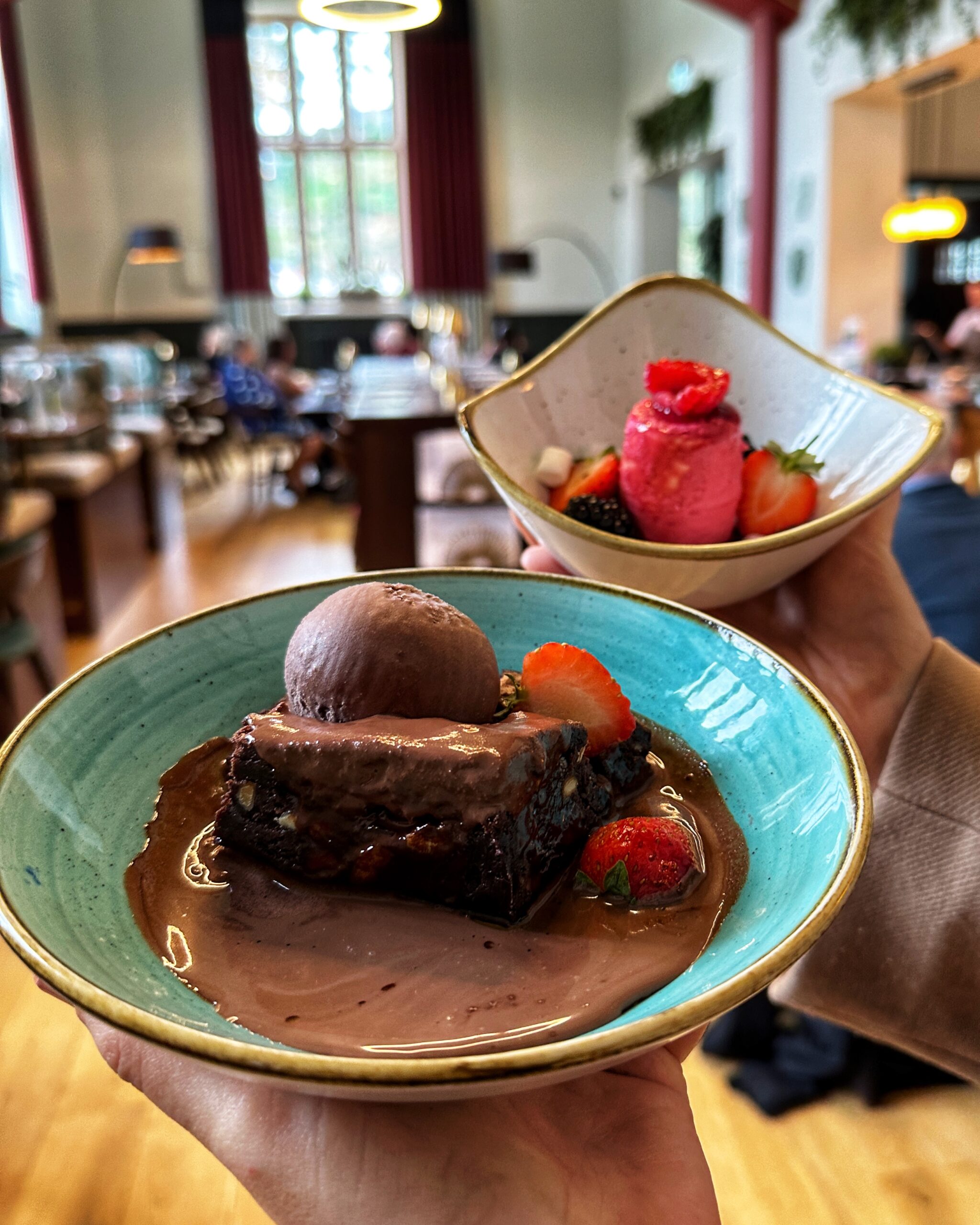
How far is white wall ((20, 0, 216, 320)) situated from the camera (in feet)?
36.4

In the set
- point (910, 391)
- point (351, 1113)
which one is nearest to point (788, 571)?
point (351, 1113)

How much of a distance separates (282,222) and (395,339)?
399cm

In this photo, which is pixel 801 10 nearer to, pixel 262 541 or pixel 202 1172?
pixel 262 541

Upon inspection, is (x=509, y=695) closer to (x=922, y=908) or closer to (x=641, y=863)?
(x=641, y=863)

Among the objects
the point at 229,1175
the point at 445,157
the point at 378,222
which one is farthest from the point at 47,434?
the point at 445,157

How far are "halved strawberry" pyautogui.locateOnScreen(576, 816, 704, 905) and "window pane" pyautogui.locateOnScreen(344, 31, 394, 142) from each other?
42.3 ft

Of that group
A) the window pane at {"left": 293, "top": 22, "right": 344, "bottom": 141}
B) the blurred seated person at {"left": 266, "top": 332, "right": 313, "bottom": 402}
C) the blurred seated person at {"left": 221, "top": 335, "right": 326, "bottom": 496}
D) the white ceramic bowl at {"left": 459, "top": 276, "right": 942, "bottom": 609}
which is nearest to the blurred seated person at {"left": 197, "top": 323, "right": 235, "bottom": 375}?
the blurred seated person at {"left": 221, "top": 335, "right": 326, "bottom": 496}

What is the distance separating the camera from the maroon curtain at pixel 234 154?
36.8 ft

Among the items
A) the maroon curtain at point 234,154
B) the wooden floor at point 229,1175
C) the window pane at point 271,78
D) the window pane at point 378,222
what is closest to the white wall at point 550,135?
the window pane at point 378,222

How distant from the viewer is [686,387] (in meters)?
1.11

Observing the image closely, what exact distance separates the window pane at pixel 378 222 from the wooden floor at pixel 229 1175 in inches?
447

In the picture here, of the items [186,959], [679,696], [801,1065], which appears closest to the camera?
[186,959]

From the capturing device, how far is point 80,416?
4.66 m

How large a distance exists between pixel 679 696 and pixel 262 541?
573 cm
